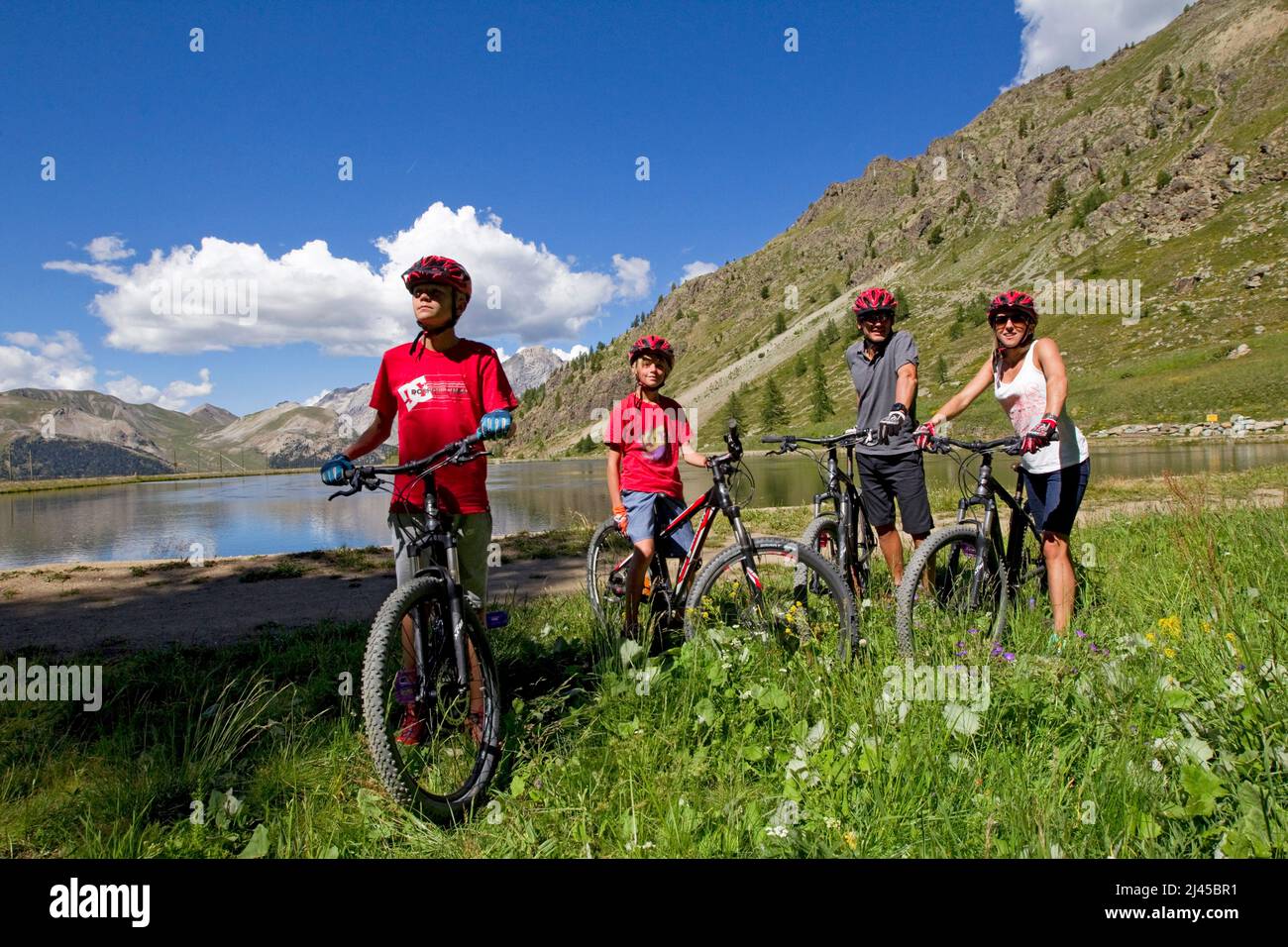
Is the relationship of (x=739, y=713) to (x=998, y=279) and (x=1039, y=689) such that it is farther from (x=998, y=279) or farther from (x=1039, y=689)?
(x=998, y=279)

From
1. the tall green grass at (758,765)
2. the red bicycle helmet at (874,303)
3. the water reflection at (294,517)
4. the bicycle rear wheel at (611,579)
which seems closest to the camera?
the tall green grass at (758,765)

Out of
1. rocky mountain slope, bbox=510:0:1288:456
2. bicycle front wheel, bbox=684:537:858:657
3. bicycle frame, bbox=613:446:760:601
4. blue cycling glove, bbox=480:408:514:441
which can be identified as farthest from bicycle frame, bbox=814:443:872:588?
rocky mountain slope, bbox=510:0:1288:456

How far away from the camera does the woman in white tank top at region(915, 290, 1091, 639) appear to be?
4.93m

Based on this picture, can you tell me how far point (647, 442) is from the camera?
5.39 metres

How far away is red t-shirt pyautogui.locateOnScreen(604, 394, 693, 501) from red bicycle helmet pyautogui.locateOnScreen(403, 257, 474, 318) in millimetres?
1661

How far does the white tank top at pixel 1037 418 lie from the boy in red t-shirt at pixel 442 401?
12.8 feet

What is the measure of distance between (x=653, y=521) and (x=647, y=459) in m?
0.54

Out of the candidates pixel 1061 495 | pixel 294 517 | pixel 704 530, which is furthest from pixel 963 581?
pixel 294 517

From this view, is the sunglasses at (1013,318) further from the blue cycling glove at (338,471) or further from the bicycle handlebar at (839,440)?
the blue cycling glove at (338,471)

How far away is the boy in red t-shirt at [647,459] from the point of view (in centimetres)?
532

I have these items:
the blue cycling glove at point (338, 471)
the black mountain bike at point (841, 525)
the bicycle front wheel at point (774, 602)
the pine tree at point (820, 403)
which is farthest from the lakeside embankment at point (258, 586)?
the pine tree at point (820, 403)

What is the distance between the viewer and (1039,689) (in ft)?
11.5

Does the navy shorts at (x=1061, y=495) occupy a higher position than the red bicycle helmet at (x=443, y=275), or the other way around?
the red bicycle helmet at (x=443, y=275)
